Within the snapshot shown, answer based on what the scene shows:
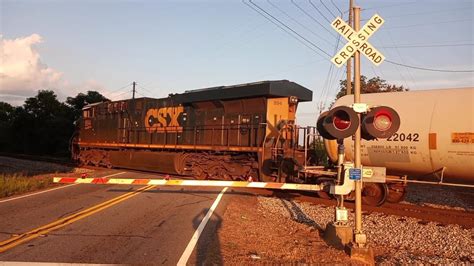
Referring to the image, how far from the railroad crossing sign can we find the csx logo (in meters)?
14.0

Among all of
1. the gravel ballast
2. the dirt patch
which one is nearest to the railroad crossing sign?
the dirt patch

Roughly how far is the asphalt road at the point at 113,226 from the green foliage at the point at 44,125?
37271 millimetres

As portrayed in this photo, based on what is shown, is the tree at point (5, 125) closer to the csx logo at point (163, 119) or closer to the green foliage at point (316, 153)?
the csx logo at point (163, 119)

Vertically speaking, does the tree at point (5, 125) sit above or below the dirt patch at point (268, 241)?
above

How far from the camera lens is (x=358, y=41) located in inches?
279

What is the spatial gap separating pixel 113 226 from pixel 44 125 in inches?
1908

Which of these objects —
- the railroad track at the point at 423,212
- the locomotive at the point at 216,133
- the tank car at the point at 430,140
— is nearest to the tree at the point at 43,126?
the locomotive at the point at 216,133

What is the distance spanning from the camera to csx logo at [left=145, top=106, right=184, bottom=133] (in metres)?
20.7

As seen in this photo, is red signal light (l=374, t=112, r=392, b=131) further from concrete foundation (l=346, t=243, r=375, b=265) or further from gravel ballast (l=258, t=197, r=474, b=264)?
gravel ballast (l=258, t=197, r=474, b=264)

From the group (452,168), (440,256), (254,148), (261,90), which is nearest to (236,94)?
(261,90)

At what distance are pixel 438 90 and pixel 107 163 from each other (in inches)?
779

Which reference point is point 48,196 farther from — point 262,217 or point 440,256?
point 440,256

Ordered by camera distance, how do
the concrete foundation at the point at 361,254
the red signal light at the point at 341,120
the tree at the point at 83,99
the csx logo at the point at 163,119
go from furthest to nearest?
the tree at the point at 83,99, the csx logo at the point at 163,119, the red signal light at the point at 341,120, the concrete foundation at the point at 361,254

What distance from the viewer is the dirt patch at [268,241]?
271 inches
